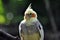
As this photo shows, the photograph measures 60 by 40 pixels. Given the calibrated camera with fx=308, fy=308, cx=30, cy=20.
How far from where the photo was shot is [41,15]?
6.61 metres

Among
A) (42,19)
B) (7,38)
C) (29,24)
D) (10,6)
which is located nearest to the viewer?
(29,24)

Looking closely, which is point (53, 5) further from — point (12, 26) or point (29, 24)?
point (29, 24)

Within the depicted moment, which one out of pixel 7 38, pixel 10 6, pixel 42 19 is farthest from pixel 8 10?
pixel 7 38

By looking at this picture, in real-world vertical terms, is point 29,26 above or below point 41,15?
above

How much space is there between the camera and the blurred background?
259 inches

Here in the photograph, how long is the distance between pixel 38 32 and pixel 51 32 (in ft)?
15.8

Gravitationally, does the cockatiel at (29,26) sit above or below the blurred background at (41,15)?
above

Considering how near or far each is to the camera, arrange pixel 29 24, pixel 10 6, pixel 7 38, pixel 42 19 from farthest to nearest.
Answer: pixel 10 6 → pixel 42 19 → pixel 7 38 → pixel 29 24

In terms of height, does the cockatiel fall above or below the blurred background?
above

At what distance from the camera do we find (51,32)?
6.93 metres

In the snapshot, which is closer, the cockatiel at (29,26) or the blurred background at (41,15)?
the cockatiel at (29,26)

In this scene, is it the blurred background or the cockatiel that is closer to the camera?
the cockatiel

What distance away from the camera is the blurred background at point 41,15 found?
658 centimetres

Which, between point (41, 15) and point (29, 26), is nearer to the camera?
point (29, 26)
